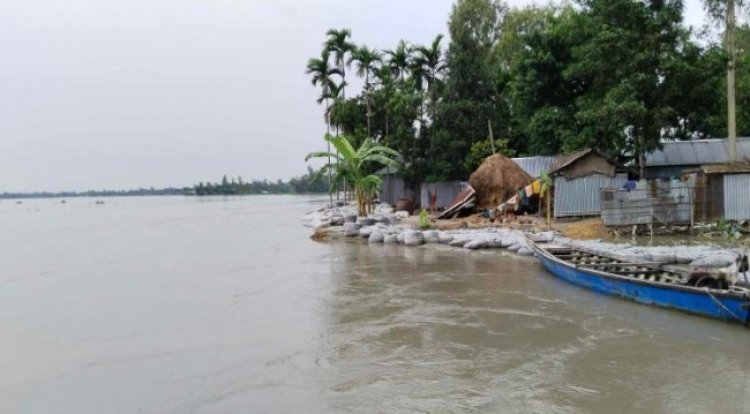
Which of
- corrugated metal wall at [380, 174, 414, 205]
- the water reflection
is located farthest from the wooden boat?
corrugated metal wall at [380, 174, 414, 205]

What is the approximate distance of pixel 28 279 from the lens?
1551 centimetres

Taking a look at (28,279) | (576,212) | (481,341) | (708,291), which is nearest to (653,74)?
(576,212)

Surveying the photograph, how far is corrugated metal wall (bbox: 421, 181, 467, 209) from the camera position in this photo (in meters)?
26.8

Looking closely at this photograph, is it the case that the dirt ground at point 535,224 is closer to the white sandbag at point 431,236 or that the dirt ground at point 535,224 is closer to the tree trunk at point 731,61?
the white sandbag at point 431,236

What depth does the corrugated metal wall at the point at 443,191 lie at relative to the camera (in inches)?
1056

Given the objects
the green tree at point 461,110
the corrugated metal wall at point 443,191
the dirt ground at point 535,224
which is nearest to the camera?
the dirt ground at point 535,224

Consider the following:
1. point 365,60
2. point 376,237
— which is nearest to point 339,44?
point 365,60

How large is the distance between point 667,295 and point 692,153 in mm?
18657

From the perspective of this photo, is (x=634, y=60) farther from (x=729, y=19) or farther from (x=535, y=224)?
(x=535, y=224)

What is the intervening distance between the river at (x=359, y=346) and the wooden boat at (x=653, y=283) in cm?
21

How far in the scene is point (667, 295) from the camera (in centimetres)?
884

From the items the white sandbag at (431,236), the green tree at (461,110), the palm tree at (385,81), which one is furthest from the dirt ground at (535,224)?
the palm tree at (385,81)

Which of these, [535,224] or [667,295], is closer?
[667,295]

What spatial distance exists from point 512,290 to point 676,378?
17.0ft
